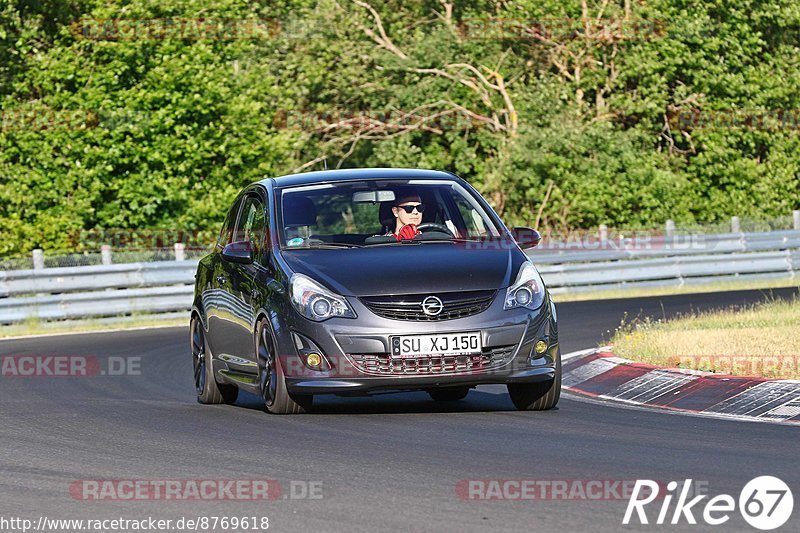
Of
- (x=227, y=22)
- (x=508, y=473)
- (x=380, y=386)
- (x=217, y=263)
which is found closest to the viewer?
(x=508, y=473)

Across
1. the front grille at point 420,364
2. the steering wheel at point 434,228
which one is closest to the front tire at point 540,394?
the front grille at point 420,364

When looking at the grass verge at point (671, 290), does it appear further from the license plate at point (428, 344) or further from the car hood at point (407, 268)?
the license plate at point (428, 344)

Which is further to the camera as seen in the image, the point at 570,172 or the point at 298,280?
the point at 570,172

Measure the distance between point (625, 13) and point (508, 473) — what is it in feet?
110

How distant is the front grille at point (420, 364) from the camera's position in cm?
1050

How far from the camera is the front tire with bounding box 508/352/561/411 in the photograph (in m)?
11.2

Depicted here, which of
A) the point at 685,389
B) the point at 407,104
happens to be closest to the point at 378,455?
the point at 685,389

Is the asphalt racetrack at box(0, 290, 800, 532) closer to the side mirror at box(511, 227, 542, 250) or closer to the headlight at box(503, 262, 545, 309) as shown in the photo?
the headlight at box(503, 262, 545, 309)

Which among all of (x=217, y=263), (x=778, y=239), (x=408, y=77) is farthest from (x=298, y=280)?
(x=408, y=77)

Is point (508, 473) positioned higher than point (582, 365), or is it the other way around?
point (508, 473)

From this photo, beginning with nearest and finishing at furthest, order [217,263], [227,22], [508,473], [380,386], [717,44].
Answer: [508,473], [380,386], [217,263], [227,22], [717,44]

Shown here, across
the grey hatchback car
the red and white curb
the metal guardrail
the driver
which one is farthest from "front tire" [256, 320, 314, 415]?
the metal guardrail

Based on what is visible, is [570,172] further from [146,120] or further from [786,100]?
[146,120]

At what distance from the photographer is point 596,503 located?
7121mm
